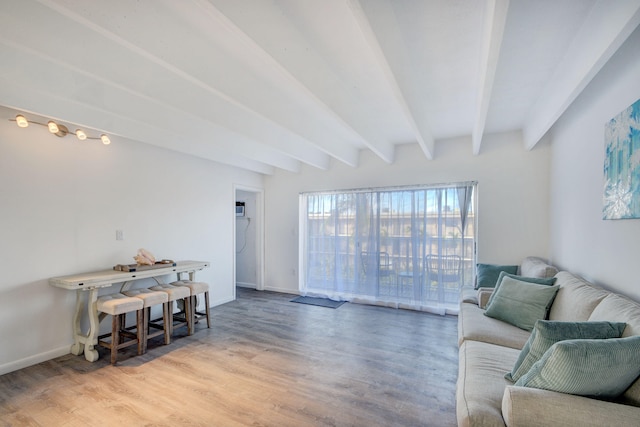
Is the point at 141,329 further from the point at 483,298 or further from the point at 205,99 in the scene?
the point at 483,298

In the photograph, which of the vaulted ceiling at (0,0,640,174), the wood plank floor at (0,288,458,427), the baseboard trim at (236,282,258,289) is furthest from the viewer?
the baseboard trim at (236,282,258,289)

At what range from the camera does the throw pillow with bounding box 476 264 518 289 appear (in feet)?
11.4

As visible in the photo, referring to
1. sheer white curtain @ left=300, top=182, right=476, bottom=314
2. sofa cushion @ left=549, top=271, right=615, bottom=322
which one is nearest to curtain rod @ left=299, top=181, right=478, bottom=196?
sheer white curtain @ left=300, top=182, right=476, bottom=314

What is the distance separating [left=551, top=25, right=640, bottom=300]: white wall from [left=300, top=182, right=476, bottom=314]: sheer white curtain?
109cm

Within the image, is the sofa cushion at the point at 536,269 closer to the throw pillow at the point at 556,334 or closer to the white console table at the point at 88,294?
the throw pillow at the point at 556,334

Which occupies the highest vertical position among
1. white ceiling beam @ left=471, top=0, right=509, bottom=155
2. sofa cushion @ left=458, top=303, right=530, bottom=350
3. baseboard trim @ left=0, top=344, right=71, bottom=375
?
white ceiling beam @ left=471, top=0, right=509, bottom=155

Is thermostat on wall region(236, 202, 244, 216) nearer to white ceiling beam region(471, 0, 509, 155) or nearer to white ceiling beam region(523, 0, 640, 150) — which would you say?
white ceiling beam region(471, 0, 509, 155)

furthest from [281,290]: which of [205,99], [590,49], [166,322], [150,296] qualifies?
[590,49]

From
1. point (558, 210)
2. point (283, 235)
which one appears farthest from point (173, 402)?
point (558, 210)

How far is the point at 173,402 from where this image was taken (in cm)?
214

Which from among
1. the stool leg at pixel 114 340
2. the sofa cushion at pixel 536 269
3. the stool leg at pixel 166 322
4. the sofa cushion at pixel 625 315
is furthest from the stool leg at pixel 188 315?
the sofa cushion at pixel 536 269

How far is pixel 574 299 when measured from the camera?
2023mm

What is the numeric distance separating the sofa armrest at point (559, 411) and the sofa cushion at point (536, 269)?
6.22 ft

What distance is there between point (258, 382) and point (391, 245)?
2850 millimetres
